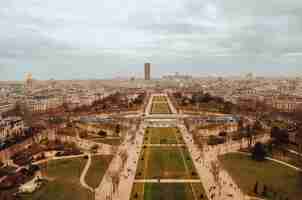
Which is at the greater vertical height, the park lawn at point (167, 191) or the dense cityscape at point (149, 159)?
the dense cityscape at point (149, 159)

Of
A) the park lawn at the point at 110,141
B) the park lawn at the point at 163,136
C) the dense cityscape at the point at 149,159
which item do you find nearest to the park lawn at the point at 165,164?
the dense cityscape at the point at 149,159

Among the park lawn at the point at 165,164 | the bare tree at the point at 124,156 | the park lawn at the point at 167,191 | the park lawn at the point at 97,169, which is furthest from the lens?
the bare tree at the point at 124,156

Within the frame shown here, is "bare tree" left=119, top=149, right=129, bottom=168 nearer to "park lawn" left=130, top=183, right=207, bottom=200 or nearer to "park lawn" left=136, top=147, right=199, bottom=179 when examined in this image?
"park lawn" left=136, top=147, right=199, bottom=179

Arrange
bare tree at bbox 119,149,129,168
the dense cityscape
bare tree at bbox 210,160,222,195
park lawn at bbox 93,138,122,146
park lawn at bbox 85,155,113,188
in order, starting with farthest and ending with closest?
1. park lawn at bbox 93,138,122,146
2. bare tree at bbox 119,149,129,168
3. park lawn at bbox 85,155,113,188
4. bare tree at bbox 210,160,222,195
5. the dense cityscape

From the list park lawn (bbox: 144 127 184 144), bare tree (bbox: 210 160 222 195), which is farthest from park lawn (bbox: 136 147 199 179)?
park lawn (bbox: 144 127 184 144)

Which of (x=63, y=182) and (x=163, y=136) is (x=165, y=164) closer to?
(x=63, y=182)

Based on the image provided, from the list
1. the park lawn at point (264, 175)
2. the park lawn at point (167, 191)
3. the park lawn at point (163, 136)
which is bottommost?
the park lawn at point (167, 191)

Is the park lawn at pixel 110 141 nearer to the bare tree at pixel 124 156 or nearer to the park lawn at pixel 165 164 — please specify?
the bare tree at pixel 124 156
